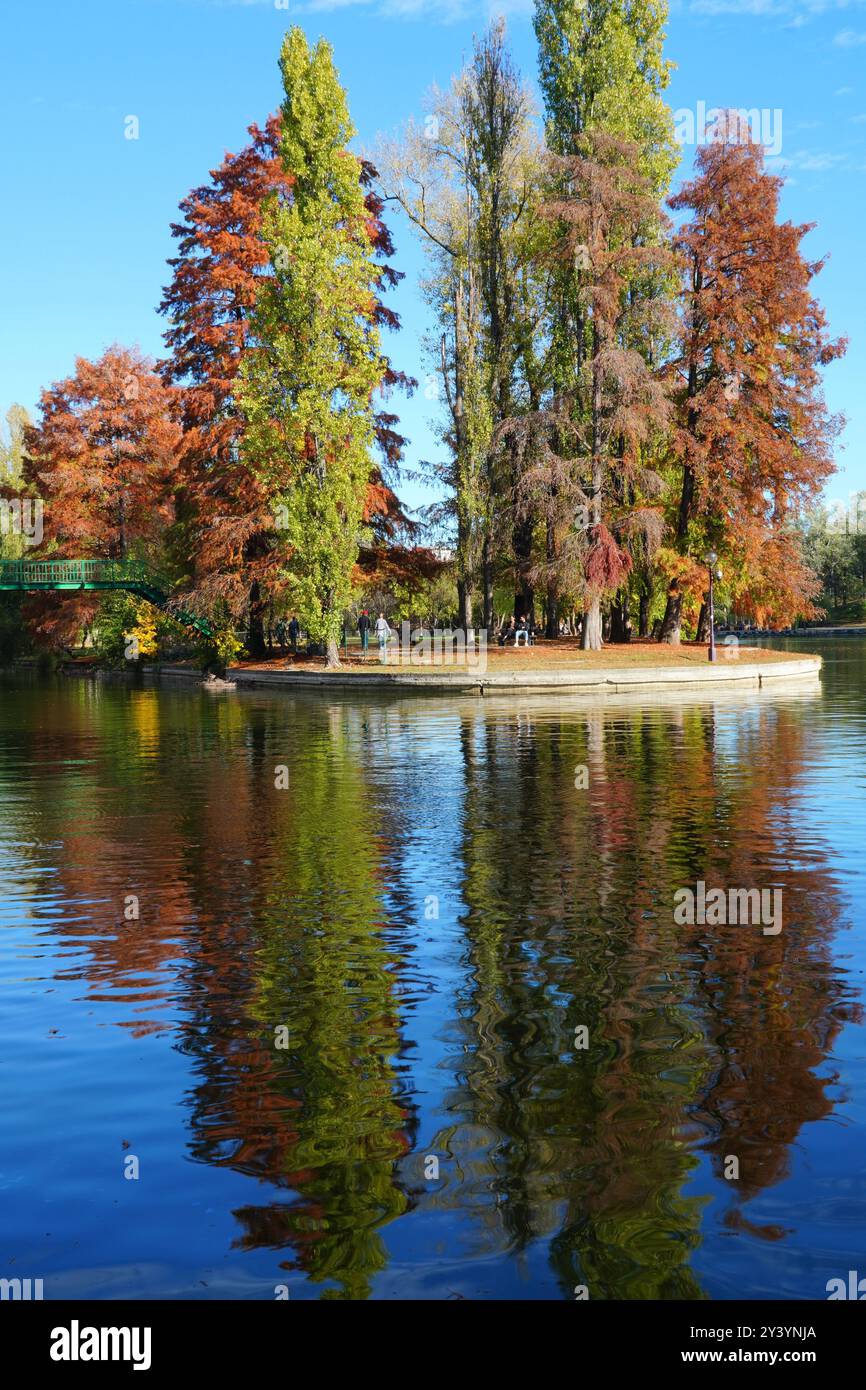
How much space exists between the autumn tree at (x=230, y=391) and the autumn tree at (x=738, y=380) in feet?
39.2

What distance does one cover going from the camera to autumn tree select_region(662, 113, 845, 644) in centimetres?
4825

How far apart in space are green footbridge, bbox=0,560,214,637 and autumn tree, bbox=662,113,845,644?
23.5m

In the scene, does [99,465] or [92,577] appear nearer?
[92,577]

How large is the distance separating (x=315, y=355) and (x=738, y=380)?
16.0 metres

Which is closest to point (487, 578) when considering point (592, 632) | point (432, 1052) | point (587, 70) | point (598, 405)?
point (592, 632)

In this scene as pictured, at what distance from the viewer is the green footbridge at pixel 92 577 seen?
58.8 m

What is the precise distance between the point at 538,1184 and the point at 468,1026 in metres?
1.94

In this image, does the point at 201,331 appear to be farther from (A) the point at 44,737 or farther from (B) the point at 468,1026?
(B) the point at 468,1026

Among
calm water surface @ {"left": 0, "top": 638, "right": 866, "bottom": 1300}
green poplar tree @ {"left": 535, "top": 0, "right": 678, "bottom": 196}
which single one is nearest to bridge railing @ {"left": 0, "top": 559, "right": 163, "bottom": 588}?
green poplar tree @ {"left": 535, "top": 0, "right": 678, "bottom": 196}

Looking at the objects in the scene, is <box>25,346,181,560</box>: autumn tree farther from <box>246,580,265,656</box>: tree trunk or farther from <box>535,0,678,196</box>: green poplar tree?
<box>535,0,678,196</box>: green poplar tree

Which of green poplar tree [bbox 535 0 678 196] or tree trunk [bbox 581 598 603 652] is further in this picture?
green poplar tree [bbox 535 0 678 196]

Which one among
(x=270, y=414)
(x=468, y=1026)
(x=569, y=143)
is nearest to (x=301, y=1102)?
(x=468, y=1026)

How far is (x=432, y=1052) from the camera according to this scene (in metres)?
6.22

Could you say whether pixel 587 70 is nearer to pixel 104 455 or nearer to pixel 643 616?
pixel 643 616
